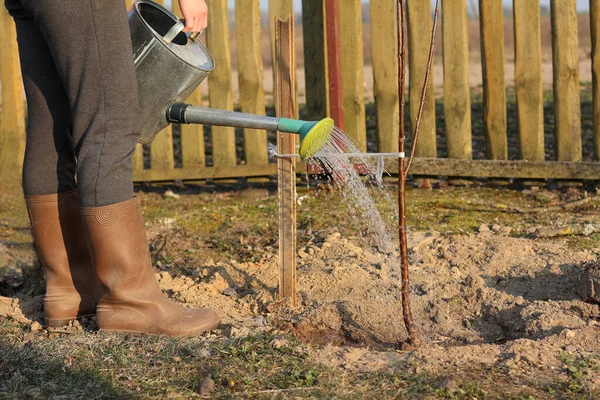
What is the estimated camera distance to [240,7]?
5141 mm

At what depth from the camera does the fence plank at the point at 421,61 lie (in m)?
4.93

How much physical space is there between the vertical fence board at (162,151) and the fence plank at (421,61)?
159 cm

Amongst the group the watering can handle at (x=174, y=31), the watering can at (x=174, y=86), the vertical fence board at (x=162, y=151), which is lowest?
the vertical fence board at (x=162, y=151)

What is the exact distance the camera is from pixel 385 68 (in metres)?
5.00

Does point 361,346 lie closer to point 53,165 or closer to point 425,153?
point 53,165

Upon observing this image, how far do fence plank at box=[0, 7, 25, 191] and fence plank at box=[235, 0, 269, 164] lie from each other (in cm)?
160

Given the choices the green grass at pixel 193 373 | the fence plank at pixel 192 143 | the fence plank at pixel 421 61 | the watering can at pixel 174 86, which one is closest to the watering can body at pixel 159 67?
the watering can at pixel 174 86

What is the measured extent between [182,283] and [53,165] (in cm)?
82

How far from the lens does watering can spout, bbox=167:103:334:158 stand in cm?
261

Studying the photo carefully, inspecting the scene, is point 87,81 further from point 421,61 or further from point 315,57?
point 421,61

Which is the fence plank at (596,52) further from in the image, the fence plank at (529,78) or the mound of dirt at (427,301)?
the mound of dirt at (427,301)

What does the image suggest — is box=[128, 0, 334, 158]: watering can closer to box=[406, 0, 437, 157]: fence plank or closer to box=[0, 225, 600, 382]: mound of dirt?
box=[0, 225, 600, 382]: mound of dirt

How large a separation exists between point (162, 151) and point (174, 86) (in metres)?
2.81

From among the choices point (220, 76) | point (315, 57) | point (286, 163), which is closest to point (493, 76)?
point (315, 57)
